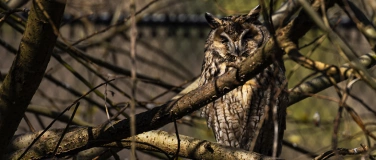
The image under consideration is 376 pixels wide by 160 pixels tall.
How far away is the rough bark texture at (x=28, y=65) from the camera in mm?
1671

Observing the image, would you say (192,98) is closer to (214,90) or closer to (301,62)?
(214,90)

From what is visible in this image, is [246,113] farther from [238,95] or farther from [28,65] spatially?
[28,65]

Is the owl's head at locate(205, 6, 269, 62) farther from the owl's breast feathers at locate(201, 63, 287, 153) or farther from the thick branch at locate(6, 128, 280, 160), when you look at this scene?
the thick branch at locate(6, 128, 280, 160)

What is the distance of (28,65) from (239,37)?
1517 mm

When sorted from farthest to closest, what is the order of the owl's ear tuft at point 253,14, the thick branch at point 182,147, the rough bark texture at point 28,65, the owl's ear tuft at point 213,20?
the owl's ear tuft at point 213,20 < the owl's ear tuft at point 253,14 < the thick branch at point 182,147 < the rough bark texture at point 28,65

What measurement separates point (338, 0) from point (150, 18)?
4722mm

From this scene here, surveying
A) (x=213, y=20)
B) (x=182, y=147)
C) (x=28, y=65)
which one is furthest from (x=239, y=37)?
(x=28, y=65)

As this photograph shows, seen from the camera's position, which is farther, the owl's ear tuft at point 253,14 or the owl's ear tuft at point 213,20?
the owl's ear tuft at point 213,20

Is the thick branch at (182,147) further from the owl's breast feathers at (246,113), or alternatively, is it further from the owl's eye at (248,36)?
the owl's eye at (248,36)

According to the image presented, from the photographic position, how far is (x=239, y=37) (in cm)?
309

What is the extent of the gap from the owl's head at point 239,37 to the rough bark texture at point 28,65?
1424 millimetres

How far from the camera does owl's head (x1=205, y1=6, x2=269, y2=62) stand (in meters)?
3.09

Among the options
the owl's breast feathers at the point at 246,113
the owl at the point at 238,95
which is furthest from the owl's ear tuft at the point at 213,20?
the owl's breast feathers at the point at 246,113

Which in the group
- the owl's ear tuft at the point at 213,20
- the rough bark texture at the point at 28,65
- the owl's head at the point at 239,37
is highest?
the owl's ear tuft at the point at 213,20
